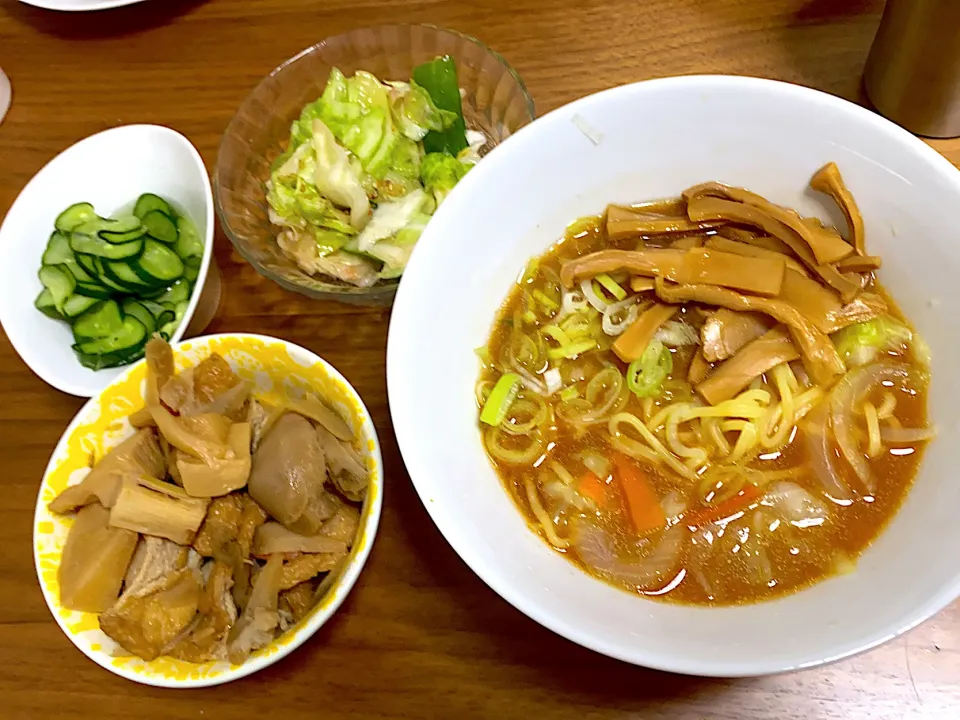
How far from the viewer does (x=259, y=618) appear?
4.59 ft

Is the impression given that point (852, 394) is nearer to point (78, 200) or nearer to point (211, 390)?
point (211, 390)

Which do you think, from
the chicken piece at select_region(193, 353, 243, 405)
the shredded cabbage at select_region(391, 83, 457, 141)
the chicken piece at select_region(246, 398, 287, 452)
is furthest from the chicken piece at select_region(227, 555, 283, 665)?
the shredded cabbage at select_region(391, 83, 457, 141)

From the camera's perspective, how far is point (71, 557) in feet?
4.83

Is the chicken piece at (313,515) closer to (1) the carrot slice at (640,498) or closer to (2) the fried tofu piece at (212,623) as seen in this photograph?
(2) the fried tofu piece at (212,623)

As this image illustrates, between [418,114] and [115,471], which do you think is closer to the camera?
[115,471]

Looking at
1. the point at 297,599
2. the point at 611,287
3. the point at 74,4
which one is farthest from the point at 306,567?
the point at 74,4

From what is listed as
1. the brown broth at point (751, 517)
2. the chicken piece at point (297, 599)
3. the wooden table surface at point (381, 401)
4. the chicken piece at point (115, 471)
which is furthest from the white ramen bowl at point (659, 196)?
the chicken piece at point (115, 471)

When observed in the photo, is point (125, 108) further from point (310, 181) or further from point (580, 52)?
point (580, 52)

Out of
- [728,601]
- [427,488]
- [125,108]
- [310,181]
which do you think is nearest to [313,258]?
[310,181]

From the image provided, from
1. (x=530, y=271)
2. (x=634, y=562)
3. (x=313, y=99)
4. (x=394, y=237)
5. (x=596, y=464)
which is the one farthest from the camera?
(x=313, y=99)

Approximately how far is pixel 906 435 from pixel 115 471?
1.43m

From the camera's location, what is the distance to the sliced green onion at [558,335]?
1512 mm

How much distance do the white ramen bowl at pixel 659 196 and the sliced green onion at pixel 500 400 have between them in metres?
0.03

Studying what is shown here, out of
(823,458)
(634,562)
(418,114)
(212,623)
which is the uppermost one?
(418,114)
